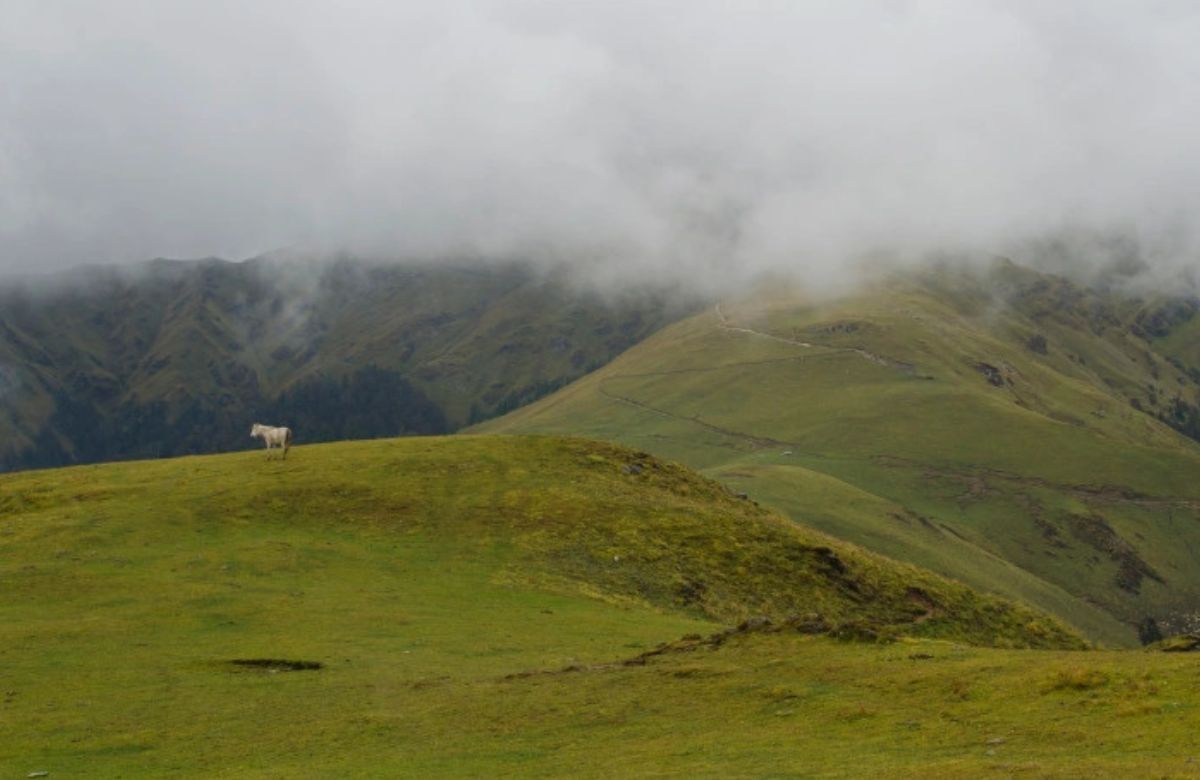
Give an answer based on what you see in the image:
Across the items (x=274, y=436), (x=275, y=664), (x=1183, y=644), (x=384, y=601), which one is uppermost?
(x=274, y=436)

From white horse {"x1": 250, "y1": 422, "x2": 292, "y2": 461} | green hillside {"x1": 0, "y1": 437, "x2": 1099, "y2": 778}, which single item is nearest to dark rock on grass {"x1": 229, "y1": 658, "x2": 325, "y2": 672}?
green hillside {"x1": 0, "y1": 437, "x2": 1099, "y2": 778}

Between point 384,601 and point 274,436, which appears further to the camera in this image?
point 274,436

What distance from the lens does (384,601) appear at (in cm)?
5512

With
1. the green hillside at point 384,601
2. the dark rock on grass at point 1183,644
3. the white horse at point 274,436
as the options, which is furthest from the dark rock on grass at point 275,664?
the white horse at point 274,436

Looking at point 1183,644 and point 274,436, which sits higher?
point 274,436

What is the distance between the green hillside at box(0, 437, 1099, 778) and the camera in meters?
33.3

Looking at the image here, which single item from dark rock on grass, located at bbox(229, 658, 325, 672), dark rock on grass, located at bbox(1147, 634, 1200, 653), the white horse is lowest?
dark rock on grass, located at bbox(229, 658, 325, 672)

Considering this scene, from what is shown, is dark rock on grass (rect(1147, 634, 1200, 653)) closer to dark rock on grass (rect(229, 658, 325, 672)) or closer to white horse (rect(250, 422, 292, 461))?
dark rock on grass (rect(229, 658, 325, 672))

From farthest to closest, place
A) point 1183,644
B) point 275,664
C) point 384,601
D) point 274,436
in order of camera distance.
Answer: point 274,436 → point 384,601 → point 275,664 → point 1183,644

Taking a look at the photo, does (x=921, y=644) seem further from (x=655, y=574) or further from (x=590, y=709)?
(x=655, y=574)

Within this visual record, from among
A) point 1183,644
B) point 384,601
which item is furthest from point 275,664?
point 1183,644

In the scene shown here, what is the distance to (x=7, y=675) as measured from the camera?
40.1 metres

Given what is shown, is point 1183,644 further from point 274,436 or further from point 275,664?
point 274,436

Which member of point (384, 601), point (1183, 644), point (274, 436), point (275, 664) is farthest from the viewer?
point (274, 436)
